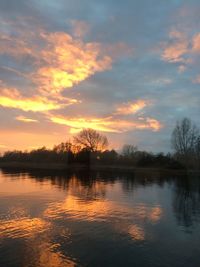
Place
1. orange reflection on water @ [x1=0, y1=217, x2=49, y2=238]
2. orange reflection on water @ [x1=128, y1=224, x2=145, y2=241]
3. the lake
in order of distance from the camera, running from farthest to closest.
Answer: orange reflection on water @ [x1=128, y1=224, x2=145, y2=241], orange reflection on water @ [x1=0, y1=217, x2=49, y2=238], the lake

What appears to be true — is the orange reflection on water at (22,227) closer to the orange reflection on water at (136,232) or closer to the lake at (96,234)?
the lake at (96,234)

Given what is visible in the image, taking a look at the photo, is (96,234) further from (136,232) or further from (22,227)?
(22,227)

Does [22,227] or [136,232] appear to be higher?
[22,227]

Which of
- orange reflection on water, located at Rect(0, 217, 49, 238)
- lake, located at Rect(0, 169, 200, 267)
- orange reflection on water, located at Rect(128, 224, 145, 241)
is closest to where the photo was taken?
lake, located at Rect(0, 169, 200, 267)

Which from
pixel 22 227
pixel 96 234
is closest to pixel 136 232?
pixel 96 234

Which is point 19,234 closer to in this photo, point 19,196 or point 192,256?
point 192,256

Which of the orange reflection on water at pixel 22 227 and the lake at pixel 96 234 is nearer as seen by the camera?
the lake at pixel 96 234

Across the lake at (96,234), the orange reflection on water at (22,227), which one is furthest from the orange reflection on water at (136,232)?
the orange reflection on water at (22,227)

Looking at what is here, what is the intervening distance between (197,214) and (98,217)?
26.9ft

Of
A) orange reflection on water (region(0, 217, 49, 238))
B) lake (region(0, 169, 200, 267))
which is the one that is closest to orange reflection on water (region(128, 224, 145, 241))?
lake (region(0, 169, 200, 267))

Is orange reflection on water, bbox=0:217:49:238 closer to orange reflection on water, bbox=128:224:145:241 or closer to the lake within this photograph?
the lake

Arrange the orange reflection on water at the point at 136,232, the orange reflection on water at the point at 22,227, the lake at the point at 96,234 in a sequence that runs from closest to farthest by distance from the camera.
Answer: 1. the lake at the point at 96,234
2. the orange reflection on water at the point at 22,227
3. the orange reflection on water at the point at 136,232

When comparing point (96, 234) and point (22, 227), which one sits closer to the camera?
point (96, 234)

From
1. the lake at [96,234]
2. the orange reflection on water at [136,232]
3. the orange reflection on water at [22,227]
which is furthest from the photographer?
the orange reflection on water at [136,232]
